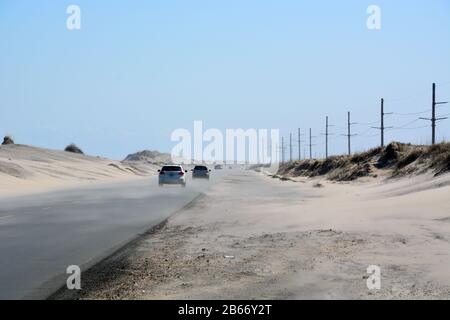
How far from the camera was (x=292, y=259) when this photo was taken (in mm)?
12078

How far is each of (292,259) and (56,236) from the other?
704 centimetres

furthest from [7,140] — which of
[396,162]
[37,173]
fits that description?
[396,162]

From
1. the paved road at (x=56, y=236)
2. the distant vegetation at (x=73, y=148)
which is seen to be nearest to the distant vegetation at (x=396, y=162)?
the paved road at (x=56, y=236)

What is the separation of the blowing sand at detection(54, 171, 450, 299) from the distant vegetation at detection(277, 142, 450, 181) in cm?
1652

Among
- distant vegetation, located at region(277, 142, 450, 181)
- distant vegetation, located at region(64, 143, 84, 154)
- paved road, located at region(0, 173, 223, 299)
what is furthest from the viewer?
distant vegetation, located at region(64, 143, 84, 154)

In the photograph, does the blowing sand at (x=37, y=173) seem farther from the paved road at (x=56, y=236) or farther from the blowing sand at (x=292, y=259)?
the blowing sand at (x=292, y=259)

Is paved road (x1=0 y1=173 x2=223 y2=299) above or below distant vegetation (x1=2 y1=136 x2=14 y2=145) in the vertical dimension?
below

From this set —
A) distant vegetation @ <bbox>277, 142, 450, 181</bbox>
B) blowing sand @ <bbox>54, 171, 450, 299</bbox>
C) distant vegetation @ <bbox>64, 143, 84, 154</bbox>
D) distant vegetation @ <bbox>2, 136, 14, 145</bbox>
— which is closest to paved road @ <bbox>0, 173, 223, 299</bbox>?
blowing sand @ <bbox>54, 171, 450, 299</bbox>

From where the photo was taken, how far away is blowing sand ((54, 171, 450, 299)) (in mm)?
9359

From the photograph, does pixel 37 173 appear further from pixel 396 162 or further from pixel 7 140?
pixel 7 140

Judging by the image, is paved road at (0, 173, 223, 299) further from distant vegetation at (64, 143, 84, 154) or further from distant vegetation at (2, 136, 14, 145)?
distant vegetation at (64, 143, 84, 154)

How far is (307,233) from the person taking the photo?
15742 mm
